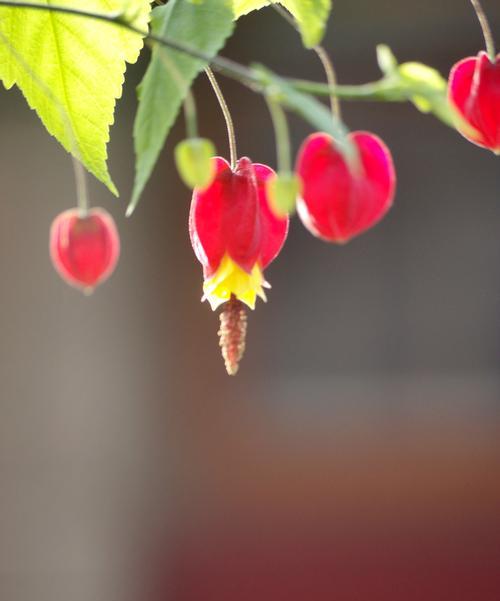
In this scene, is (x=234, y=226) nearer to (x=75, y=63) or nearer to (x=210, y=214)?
(x=210, y=214)

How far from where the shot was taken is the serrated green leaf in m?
0.65

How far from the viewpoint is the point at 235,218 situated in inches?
24.4

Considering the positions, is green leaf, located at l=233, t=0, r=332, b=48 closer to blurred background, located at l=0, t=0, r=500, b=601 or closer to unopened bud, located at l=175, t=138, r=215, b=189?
unopened bud, located at l=175, t=138, r=215, b=189

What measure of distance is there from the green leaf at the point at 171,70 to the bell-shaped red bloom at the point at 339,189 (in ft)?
Answer: 0.17

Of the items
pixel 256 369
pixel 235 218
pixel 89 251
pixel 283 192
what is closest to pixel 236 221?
pixel 235 218

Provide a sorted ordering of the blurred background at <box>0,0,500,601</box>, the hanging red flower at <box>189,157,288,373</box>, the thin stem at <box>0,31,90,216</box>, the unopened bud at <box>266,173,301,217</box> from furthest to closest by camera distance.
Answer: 1. the blurred background at <box>0,0,500,601</box>
2. the hanging red flower at <box>189,157,288,373</box>
3. the thin stem at <box>0,31,90,216</box>
4. the unopened bud at <box>266,173,301,217</box>

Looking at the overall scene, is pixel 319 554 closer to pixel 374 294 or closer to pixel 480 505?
pixel 480 505

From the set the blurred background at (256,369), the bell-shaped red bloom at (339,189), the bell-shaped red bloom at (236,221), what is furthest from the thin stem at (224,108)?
the blurred background at (256,369)

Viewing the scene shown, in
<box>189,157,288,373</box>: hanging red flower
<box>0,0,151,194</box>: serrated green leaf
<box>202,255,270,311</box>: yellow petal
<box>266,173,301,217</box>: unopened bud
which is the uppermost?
<box>0,0,151,194</box>: serrated green leaf

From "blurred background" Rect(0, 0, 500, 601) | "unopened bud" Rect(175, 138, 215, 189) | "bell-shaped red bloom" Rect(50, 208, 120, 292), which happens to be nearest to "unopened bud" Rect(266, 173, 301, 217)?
"unopened bud" Rect(175, 138, 215, 189)

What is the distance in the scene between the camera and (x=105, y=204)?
13.3 ft

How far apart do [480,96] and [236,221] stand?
127 millimetres

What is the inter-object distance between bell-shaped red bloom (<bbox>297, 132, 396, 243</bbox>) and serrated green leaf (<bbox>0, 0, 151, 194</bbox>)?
0.19 m

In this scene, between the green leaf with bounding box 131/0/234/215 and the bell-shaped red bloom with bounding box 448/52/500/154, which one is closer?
the green leaf with bounding box 131/0/234/215
